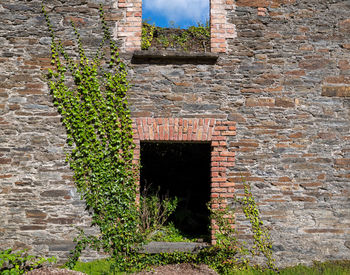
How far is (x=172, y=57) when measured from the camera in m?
4.83

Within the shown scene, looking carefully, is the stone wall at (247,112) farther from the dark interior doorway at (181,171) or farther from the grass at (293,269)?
the dark interior doorway at (181,171)

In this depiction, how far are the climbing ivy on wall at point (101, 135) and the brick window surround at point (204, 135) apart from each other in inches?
9.8

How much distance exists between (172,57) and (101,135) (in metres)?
1.67

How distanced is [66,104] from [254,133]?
2.99 m

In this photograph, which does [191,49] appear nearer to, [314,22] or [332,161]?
[314,22]

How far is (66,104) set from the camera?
185 inches

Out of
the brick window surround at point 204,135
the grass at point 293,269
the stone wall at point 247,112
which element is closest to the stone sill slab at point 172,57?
the stone wall at point 247,112

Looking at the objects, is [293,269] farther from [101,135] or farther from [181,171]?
[101,135]

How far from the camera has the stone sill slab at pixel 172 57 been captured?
4750mm

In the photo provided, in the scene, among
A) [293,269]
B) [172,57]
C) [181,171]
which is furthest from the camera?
[181,171]

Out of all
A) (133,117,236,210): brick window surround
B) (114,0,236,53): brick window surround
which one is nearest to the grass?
(133,117,236,210): brick window surround

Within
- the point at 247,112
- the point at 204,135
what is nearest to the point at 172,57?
the point at 204,135

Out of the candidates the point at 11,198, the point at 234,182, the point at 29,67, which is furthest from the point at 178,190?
the point at 29,67

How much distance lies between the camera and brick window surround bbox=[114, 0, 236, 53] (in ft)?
15.9
